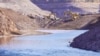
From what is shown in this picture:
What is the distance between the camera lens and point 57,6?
121m

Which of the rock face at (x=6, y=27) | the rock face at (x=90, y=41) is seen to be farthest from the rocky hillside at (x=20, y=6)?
the rock face at (x=90, y=41)

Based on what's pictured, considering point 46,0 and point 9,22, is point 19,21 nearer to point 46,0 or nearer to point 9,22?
point 9,22

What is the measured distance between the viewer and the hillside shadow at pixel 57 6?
4638 inches

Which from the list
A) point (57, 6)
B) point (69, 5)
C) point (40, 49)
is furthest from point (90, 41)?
point (69, 5)

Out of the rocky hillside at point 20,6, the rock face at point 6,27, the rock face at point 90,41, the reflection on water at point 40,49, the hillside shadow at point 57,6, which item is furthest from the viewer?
the hillside shadow at point 57,6

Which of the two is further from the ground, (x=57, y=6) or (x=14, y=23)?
(x=14, y=23)

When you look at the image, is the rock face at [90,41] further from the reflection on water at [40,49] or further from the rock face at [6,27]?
the rock face at [6,27]

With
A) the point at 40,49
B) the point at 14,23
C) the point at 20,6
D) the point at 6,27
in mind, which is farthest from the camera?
the point at 20,6

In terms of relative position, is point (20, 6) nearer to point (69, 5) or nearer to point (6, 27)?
point (69, 5)

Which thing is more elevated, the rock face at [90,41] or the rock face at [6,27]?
the rock face at [90,41]

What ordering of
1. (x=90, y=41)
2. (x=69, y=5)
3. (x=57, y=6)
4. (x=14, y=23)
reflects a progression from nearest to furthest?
(x=90, y=41), (x=14, y=23), (x=57, y=6), (x=69, y=5)

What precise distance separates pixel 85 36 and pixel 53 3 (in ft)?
317

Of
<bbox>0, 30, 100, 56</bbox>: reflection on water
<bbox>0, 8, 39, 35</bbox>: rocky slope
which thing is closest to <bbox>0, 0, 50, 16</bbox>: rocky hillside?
<bbox>0, 8, 39, 35</bbox>: rocky slope

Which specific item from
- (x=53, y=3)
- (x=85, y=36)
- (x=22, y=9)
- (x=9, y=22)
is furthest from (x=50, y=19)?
(x=85, y=36)
